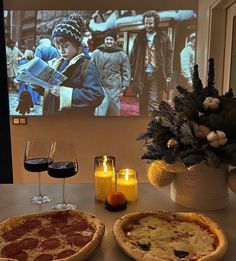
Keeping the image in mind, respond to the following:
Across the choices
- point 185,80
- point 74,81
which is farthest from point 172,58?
point 74,81

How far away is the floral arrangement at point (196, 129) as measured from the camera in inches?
43.3

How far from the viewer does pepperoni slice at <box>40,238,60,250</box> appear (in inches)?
35.0

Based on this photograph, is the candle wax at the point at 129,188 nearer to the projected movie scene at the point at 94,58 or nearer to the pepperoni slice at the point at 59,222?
the pepperoni slice at the point at 59,222

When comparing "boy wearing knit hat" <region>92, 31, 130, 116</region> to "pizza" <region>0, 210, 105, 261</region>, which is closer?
"pizza" <region>0, 210, 105, 261</region>

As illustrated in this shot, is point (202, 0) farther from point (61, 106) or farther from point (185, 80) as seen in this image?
point (61, 106)

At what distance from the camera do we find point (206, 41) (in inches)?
116

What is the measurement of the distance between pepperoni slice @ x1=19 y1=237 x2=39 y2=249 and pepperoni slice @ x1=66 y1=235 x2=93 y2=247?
9 cm

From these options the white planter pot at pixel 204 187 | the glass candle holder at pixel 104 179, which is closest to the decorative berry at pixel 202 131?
the white planter pot at pixel 204 187

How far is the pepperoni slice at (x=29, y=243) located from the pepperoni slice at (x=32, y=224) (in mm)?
69

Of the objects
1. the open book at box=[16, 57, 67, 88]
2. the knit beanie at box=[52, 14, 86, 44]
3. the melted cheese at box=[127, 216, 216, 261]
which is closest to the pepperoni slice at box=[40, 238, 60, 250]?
the melted cheese at box=[127, 216, 216, 261]

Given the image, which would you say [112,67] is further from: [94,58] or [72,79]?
[72,79]

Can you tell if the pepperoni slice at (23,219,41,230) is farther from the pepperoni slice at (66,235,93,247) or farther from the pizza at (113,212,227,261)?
the pizza at (113,212,227,261)

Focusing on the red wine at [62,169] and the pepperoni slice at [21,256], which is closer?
the pepperoni slice at [21,256]

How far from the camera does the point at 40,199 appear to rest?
1274mm
